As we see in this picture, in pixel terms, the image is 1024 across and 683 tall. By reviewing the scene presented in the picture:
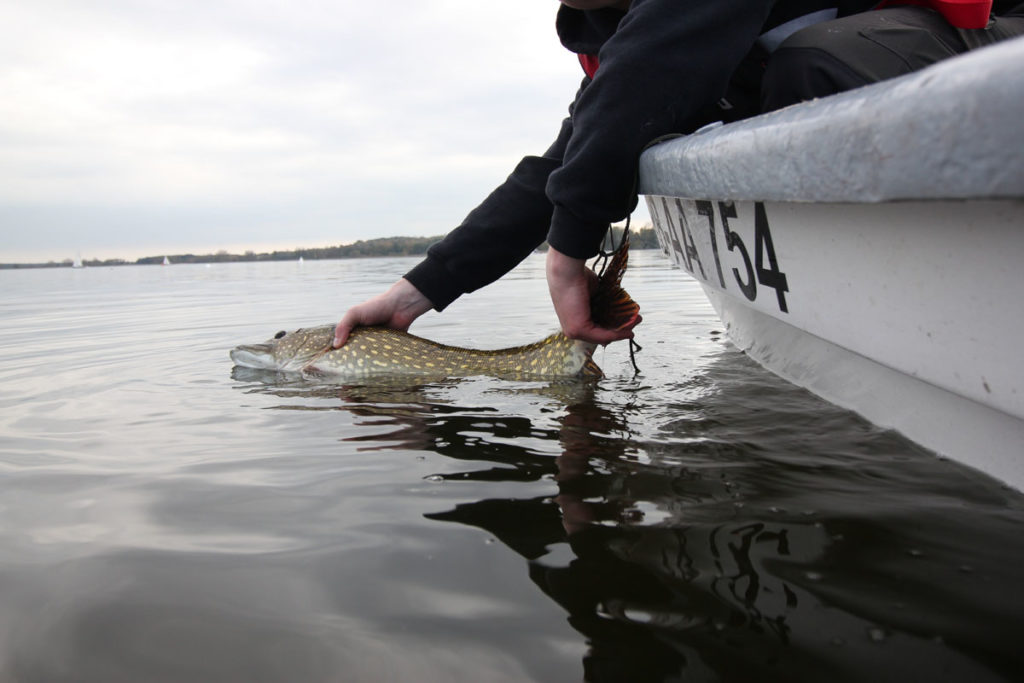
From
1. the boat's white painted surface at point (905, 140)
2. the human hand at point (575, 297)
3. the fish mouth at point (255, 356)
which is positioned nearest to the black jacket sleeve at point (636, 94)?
the human hand at point (575, 297)

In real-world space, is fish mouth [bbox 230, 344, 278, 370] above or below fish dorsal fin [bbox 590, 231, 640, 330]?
below

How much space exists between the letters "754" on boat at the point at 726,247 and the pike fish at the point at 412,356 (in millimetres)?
1053

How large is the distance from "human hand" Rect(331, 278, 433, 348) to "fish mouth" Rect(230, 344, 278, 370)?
0.58m

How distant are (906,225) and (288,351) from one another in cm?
434

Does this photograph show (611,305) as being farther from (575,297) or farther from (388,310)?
(388,310)

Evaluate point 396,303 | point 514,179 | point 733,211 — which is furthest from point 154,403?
point 733,211

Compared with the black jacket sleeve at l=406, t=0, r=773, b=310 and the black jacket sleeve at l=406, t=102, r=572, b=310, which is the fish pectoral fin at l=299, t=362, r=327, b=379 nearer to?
the black jacket sleeve at l=406, t=102, r=572, b=310

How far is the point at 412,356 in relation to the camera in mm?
4363

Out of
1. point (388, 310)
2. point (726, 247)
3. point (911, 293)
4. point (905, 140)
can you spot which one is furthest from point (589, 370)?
point (905, 140)

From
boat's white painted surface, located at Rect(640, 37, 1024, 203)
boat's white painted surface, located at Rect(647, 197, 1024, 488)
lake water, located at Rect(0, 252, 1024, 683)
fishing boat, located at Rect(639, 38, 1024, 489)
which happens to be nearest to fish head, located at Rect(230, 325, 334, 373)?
lake water, located at Rect(0, 252, 1024, 683)

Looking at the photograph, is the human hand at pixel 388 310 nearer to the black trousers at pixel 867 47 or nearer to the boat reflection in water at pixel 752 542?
the boat reflection in water at pixel 752 542

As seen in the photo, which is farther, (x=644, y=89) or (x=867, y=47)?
(x=644, y=89)

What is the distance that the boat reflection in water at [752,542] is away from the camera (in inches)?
42.7

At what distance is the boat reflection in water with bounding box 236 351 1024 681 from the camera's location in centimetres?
108
